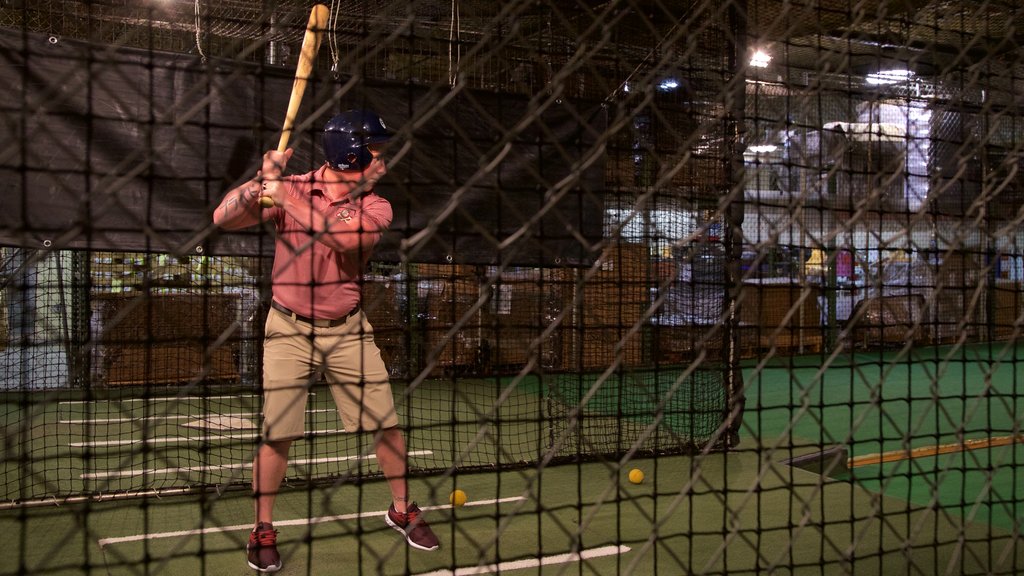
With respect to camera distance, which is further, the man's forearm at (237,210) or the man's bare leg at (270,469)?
the man's bare leg at (270,469)

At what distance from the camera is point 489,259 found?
4.24m

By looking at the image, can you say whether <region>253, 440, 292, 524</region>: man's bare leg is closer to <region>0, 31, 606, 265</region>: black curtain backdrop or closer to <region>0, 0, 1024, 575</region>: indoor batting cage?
<region>0, 0, 1024, 575</region>: indoor batting cage

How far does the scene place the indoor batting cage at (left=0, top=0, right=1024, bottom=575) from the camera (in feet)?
6.21

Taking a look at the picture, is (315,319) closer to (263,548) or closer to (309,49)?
(263,548)

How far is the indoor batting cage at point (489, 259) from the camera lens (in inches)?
74.5

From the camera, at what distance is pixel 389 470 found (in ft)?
10.7

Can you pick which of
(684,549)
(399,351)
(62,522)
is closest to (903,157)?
(684,549)

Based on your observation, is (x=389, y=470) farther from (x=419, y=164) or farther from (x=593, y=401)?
(x=593, y=401)

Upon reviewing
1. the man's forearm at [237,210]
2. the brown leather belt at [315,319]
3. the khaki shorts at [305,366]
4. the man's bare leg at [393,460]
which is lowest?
the man's bare leg at [393,460]

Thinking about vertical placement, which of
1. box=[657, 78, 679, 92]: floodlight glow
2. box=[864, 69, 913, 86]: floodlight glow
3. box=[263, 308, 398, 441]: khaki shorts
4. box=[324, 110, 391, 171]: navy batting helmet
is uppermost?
box=[657, 78, 679, 92]: floodlight glow

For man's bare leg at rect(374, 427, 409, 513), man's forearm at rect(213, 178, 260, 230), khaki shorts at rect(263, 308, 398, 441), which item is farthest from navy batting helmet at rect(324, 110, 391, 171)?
man's bare leg at rect(374, 427, 409, 513)

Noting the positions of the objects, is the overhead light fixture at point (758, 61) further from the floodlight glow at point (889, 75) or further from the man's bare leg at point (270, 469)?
the man's bare leg at point (270, 469)

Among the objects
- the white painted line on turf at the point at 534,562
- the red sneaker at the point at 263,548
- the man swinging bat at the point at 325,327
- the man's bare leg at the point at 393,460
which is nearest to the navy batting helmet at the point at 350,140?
the man swinging bat at the point at 325,327

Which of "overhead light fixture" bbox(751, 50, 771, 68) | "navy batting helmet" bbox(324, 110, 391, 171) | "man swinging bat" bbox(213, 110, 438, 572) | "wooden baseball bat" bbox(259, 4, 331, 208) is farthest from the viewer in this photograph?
"man swinging bat" bbox(213, 110, 438, 572)
